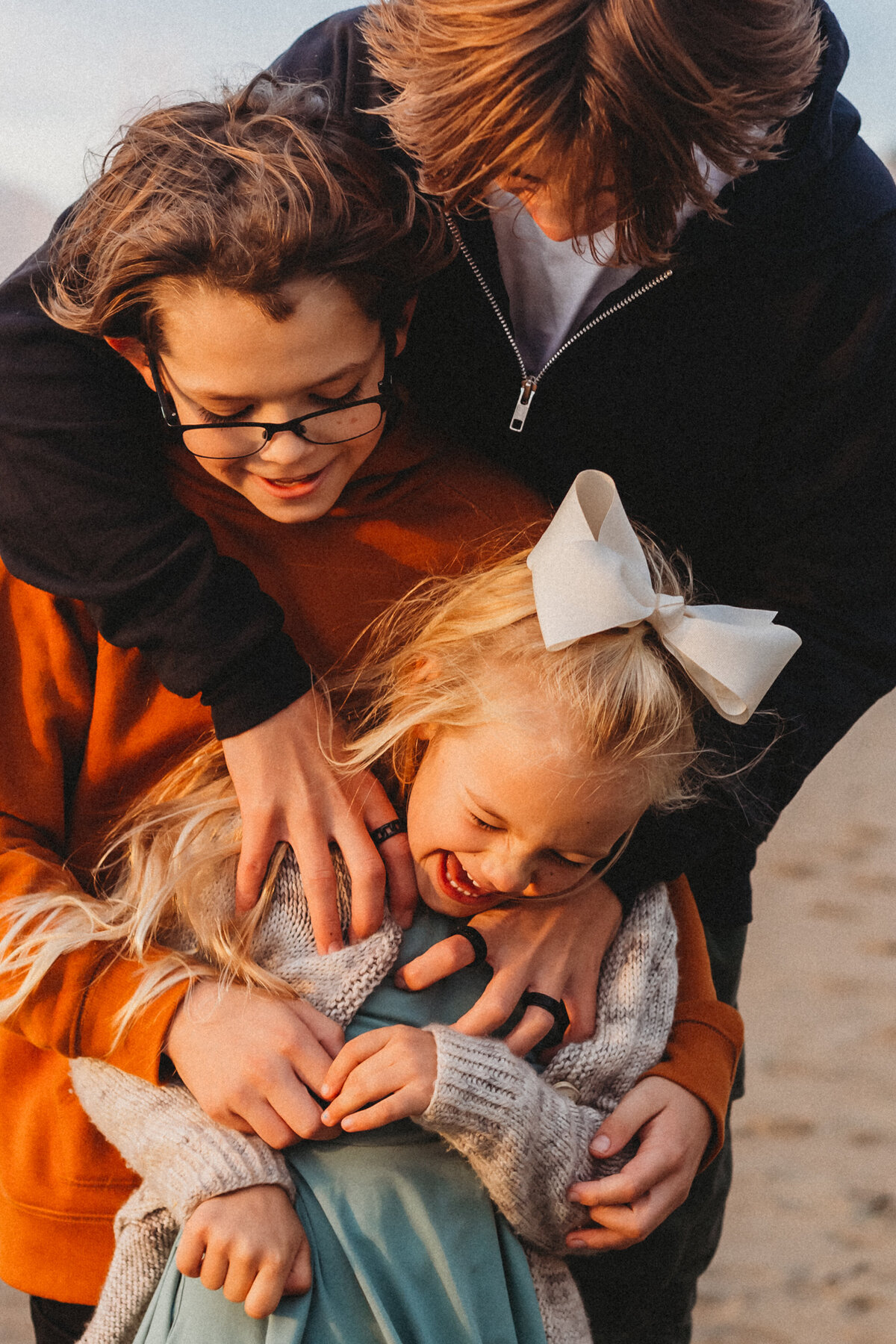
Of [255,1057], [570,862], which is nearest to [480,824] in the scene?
[570,862]

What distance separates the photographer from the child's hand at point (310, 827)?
4.19 ft

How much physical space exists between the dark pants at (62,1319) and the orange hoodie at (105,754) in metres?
0.15

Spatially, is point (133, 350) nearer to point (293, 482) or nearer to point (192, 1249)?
point (293, 482)

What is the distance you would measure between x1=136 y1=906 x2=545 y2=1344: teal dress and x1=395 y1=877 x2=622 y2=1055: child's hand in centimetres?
11

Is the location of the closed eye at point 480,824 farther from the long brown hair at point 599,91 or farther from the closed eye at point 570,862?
the long brown hair at point 599,91

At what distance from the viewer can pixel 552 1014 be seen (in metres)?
1.30

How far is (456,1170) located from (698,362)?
0.99m

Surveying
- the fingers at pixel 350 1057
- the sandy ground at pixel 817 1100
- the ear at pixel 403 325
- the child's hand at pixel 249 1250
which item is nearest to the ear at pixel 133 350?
the ear at pixel 403 325

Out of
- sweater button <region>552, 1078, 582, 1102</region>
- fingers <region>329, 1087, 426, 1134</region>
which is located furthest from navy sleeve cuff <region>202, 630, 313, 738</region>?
sweater button <region>552, 1078, 582, 1102</region>

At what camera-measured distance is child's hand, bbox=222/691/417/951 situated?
1.28m

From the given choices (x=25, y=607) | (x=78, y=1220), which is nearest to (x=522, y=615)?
(x=25, y=607)

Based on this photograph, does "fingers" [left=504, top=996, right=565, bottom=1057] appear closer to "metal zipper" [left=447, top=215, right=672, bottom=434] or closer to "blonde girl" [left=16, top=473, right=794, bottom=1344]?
"blonde girl" [left=16, top=473, right=794, bottom=1344]

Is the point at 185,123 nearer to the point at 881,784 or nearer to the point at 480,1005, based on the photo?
the point at 480,1005

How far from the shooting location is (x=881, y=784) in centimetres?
412
